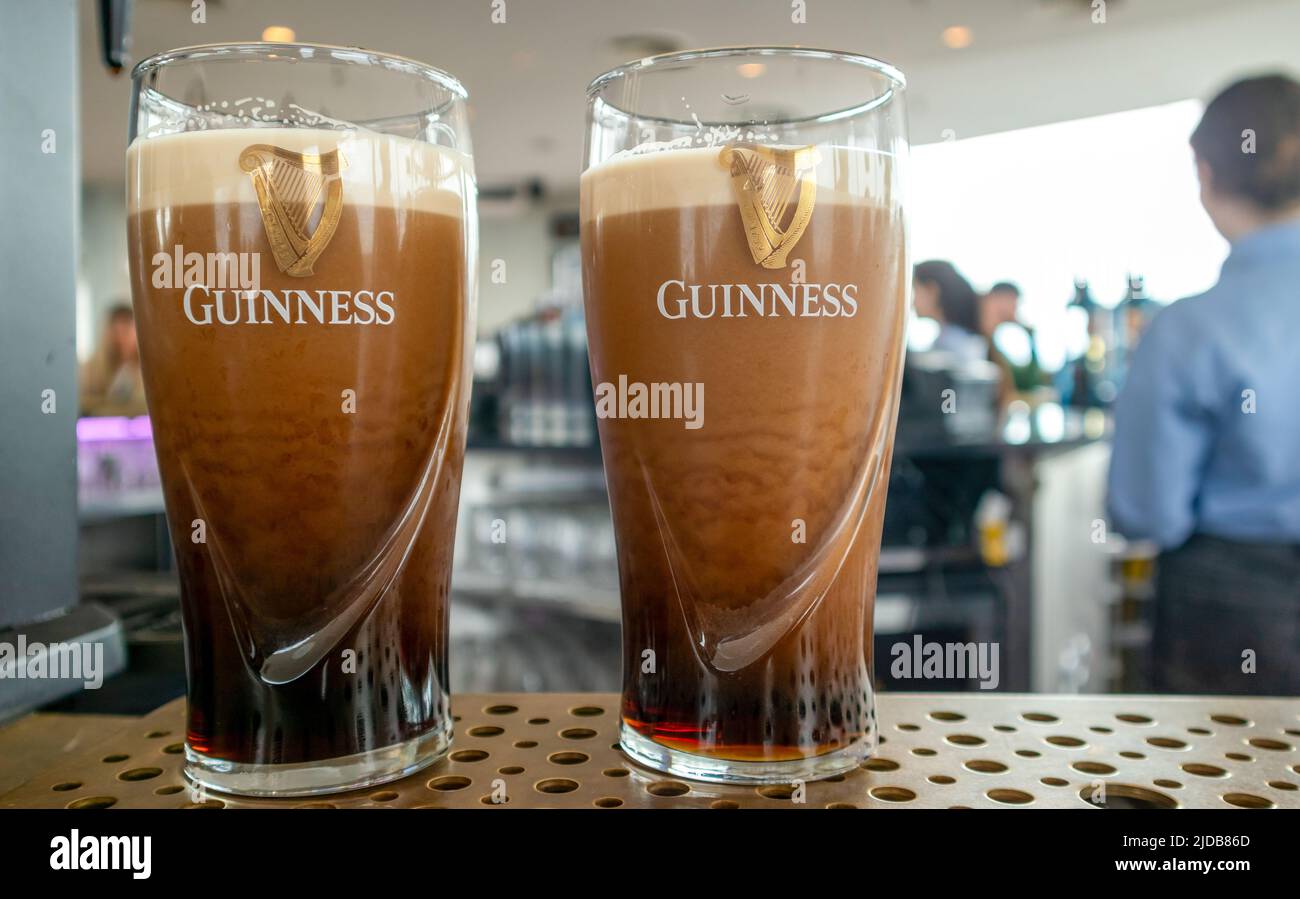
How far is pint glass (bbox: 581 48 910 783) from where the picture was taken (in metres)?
0.64

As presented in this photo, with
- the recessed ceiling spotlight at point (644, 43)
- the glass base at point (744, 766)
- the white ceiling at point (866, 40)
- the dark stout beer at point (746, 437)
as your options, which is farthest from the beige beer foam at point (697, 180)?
the recessed ceiling spotlight at point (644, 43)

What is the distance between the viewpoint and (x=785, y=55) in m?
0.66

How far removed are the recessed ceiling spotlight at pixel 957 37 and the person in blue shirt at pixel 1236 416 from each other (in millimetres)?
A: 3400

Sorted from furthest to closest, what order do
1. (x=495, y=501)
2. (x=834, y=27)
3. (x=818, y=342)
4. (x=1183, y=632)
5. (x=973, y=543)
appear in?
1. (x=834, y=27)
2. (x=495, y=501)
3. (x=973, y=543)
4. (x=1183, y=632)
5. (x=818, y=342)

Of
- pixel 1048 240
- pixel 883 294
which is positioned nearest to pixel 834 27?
pixel 1048 240

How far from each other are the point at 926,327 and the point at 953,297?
24cm

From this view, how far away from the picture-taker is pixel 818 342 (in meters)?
0.64

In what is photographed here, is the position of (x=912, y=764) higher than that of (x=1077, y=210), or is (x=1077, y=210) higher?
(x=1077, y=210)

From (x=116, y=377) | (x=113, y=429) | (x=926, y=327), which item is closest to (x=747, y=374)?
(x=113, y=429)

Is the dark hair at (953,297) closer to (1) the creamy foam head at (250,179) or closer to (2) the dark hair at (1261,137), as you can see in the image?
(2) the dark hair at (1261,137)

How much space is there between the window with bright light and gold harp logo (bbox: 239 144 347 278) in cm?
584

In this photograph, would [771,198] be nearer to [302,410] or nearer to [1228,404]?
[302,410]
